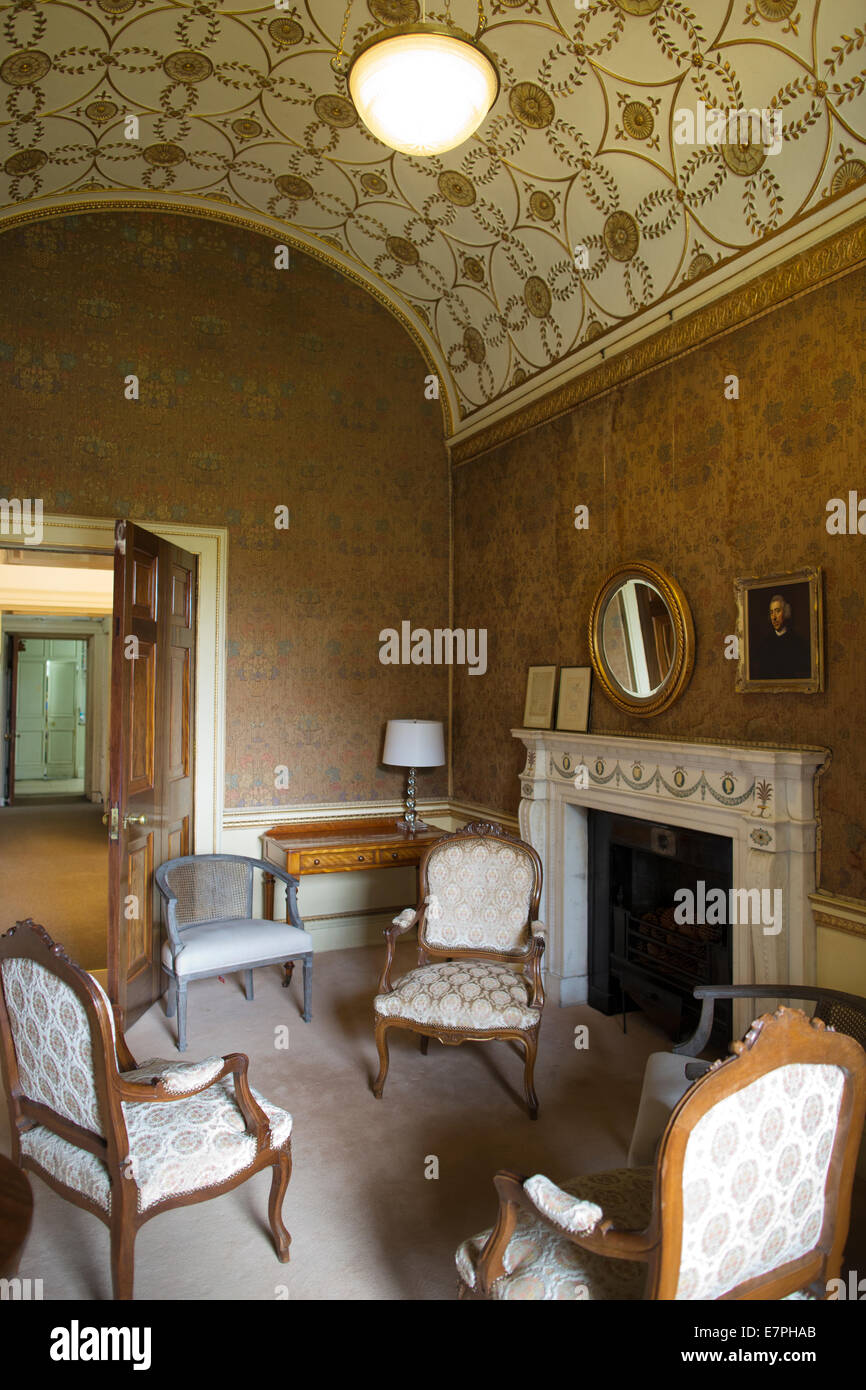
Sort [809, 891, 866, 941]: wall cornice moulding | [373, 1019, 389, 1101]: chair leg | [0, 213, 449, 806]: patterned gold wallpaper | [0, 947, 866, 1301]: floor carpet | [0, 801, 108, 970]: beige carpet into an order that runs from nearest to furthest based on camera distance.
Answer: [0, 947, 866, 1301]: floor carpet → [809, 891, 866, 941]: wall cornice moulding → [373, 1019, 389, 1101]: chair leg → [0, 213, 449, 806]: patterned gold wallpaper → [0, 801, 108, 970]: beige carpet

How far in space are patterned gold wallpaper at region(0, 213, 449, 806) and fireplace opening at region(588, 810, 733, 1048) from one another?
1707 millimetres

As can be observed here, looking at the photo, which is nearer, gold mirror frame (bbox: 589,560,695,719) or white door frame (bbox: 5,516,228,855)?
gold mirror frame (bbox: 589,560,695,719)

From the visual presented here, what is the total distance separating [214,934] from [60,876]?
385cm

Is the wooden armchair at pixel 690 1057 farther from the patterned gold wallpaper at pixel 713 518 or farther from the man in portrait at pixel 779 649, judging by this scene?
the man in portrait at pixel 779 649

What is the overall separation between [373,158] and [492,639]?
107 inches

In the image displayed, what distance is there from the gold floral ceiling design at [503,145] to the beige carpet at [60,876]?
4.32m

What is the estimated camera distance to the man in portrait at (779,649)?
10.2ft

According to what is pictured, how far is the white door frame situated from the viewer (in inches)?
201

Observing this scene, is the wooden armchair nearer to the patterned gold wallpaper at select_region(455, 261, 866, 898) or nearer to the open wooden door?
the patterned gold wallpaper at select_region(455, 261, 866, 898)

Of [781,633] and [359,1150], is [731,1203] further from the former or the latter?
[781,633]

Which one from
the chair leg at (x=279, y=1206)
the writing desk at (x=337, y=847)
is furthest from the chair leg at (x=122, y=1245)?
the writing desk at (x=337, y=847)

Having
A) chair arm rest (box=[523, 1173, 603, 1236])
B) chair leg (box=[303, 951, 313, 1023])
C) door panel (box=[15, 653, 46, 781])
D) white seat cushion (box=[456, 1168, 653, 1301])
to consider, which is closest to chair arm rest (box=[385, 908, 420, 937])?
chair leg (box=[303, 951, 313, 1023])

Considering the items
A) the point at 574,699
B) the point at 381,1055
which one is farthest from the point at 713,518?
the point at 381,1055
